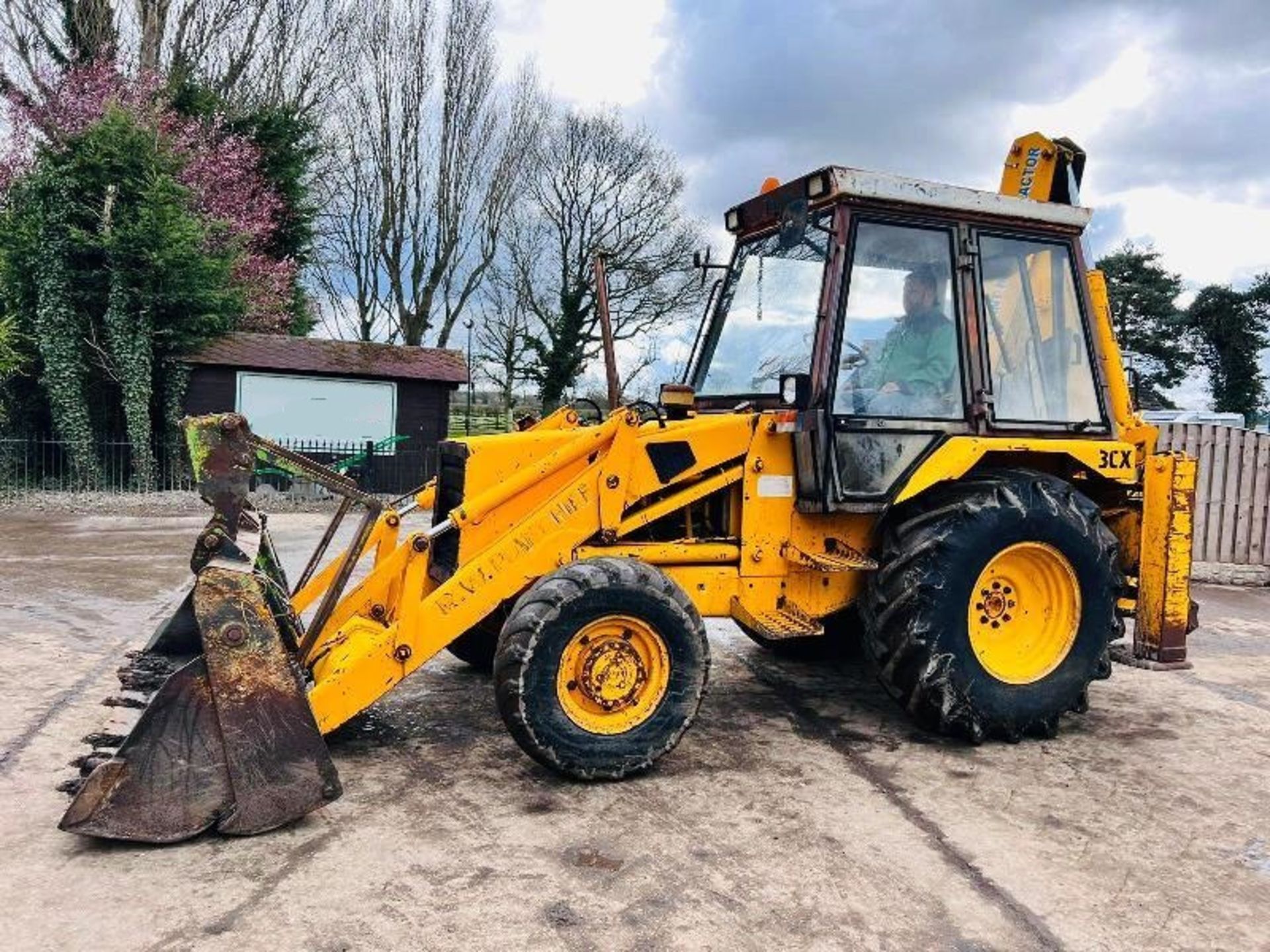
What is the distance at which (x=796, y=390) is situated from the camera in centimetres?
451

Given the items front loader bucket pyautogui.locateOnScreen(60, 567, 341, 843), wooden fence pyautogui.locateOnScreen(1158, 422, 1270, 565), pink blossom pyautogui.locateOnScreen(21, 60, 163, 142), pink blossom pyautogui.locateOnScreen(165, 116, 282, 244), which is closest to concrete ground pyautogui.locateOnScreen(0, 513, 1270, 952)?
front loader bucket pyautogui.locateOnScreen(60, 567, 341, 843)

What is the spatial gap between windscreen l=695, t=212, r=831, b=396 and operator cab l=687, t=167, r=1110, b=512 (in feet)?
0.04

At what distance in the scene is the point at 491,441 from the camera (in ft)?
15.2

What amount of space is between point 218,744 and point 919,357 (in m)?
3.39

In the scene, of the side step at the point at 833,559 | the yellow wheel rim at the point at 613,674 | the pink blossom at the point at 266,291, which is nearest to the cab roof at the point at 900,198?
Result: the side step at the point at 833,559

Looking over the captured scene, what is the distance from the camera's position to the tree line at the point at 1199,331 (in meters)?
29.0

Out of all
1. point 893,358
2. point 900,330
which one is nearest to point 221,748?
point 893,358

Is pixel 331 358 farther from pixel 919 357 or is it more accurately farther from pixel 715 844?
pixel 715 844

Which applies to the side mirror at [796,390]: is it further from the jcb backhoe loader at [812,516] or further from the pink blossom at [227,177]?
the pink blossom at [227,177]

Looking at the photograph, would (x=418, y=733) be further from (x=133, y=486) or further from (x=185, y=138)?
(x=185, y=138)

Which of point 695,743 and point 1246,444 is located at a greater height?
point 1246,444

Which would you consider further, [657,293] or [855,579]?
[657,293]

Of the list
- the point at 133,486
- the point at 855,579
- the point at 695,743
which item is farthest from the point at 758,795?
the point at 133,486

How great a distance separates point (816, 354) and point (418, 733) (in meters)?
2.50
